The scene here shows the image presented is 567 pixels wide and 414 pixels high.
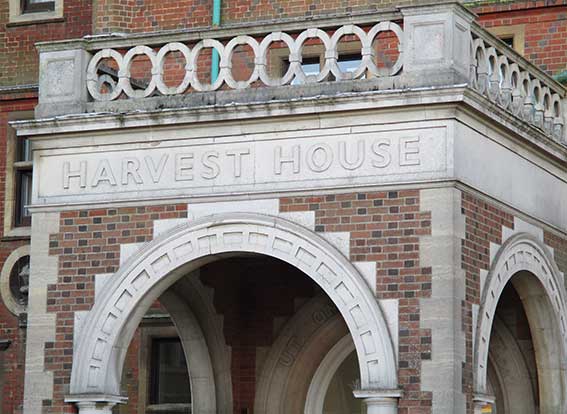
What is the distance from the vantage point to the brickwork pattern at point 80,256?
15.2 metres

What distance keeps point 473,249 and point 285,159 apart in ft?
6.10

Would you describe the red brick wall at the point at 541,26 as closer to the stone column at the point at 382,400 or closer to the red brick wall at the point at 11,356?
the stone column at the point at 382,400

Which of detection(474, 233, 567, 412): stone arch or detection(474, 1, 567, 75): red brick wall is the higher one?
detection(474, 1, 567, 75): red brick wall

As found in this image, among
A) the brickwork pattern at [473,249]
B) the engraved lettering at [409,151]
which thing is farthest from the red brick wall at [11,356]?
the engraved lettering at [409,151]

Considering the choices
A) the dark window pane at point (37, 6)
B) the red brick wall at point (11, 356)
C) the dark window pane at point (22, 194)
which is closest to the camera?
the red brick wall at point (11, 356)

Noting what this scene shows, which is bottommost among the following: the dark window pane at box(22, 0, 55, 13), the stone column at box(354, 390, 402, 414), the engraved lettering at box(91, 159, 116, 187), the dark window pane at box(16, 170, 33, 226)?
the stone column at box(354, 390, 402, 414)

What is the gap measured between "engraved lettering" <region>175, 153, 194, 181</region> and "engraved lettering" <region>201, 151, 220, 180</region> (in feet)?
0.40

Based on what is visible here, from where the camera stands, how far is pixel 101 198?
1544 centimetres

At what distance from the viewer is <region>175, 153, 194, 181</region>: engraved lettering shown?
15.1 metres

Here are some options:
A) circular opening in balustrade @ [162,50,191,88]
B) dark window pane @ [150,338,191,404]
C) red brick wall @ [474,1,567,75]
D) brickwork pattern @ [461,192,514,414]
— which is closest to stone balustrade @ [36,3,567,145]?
brickwork pattern @ [461,192,514,414]

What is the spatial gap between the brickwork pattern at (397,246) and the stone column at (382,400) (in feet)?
0.22

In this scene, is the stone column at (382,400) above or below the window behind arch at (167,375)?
below

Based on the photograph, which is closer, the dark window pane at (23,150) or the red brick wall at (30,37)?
the dark window pane at (23,150)

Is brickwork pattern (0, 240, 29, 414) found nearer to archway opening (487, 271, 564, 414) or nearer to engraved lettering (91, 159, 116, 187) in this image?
engraved lettering (91, 159, 116, 187)
